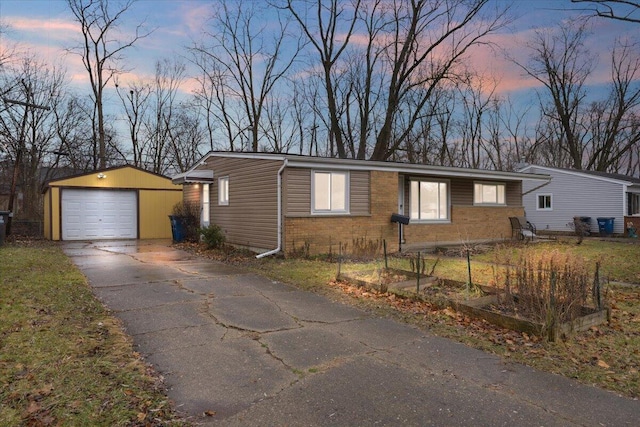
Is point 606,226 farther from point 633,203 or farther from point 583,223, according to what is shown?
point 633,203

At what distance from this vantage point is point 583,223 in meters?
22.8

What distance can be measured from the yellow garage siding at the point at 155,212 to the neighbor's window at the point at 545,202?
20853 millimetres

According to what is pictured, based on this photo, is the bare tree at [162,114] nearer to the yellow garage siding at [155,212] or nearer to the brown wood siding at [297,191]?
the yellow garage siding at [155,212]

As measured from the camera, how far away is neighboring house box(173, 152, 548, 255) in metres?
11.9

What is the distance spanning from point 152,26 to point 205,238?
64.0ft

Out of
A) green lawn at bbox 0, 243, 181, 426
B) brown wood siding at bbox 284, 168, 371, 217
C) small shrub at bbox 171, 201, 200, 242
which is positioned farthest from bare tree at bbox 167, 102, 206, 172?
green lawn at bbox 0, 243, 181, 426

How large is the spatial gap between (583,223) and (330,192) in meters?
17.2

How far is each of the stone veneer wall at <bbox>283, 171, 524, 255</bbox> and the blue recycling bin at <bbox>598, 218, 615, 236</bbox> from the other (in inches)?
336

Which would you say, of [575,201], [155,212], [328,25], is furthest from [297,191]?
[575,201]

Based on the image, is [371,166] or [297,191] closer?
[297,191]

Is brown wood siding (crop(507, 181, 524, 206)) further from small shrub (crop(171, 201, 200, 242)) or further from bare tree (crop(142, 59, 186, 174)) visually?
bare tree (crop(142, 59, 186, 174))

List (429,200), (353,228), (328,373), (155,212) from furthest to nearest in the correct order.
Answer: (155,212) → (429,200) → (353,228) → (328,373)

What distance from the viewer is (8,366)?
3828 millimetres

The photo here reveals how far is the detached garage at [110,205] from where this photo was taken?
1797 cm
